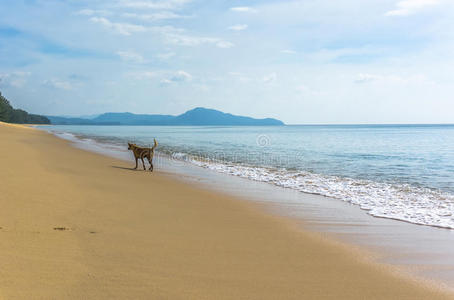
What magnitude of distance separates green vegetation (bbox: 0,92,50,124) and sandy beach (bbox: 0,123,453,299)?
376ft

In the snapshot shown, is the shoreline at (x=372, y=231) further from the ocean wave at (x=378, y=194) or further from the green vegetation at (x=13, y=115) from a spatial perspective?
the green vegetation at (x=13, y=115)

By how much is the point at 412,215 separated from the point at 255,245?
15.6 ft

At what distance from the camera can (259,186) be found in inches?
464

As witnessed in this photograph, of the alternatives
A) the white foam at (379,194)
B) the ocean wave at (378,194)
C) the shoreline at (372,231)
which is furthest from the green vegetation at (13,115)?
the shoreline at (372,231)

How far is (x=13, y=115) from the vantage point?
132750 millimetres

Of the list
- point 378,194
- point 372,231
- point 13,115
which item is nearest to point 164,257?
point 372,231

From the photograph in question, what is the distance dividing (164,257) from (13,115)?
155 m

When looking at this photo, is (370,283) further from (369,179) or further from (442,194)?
(369,179)

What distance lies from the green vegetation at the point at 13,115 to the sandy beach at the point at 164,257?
114752mm

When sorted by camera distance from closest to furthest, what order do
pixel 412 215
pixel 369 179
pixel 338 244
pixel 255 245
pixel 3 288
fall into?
pixel 3 288, pixel 255 245, pixel 338 244, pixel 412 215, pixel 369 179

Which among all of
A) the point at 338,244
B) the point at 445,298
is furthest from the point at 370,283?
the point at 338,244

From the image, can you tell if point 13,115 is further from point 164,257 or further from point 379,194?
point 164,257

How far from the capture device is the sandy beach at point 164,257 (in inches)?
131

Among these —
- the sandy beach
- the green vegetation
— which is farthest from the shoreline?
the green vegetation
